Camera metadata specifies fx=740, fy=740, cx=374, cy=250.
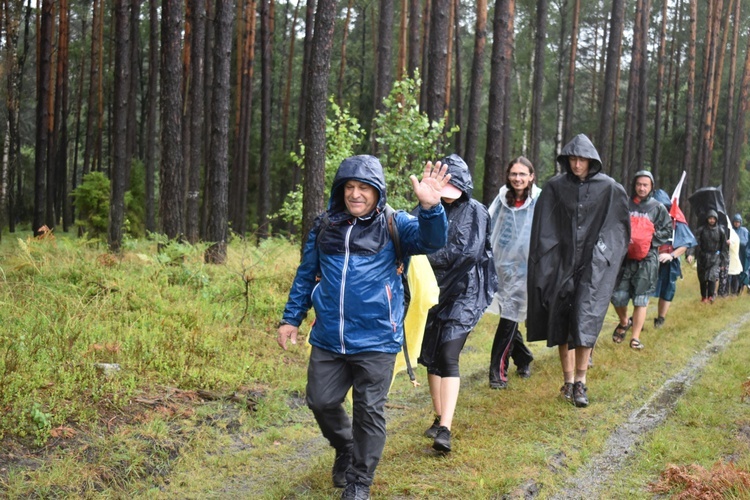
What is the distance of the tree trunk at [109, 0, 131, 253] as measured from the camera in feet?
52.0

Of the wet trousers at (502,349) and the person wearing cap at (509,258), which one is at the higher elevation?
the person wearing cap at (509,258)

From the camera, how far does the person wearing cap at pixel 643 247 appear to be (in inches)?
375

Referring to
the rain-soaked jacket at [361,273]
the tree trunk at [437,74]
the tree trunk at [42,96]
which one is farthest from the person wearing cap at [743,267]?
the tree trunk at [42,96]

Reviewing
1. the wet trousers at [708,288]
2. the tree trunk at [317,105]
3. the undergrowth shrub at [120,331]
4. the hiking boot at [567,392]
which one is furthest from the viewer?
the wet trousers at [708,288]

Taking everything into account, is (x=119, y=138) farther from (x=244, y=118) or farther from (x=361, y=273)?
(x=361, y=273)

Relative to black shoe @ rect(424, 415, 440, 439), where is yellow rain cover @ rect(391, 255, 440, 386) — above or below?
above

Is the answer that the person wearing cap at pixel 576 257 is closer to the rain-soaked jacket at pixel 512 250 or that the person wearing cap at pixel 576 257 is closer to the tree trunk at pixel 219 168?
the rain-soaked jacket at pixel 512 250

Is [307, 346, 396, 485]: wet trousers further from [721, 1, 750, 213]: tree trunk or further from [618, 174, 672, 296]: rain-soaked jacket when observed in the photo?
[721, 1, 750, 213]: tree trunk

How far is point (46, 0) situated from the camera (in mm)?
19609

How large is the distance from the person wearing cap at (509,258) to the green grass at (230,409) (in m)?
0.40

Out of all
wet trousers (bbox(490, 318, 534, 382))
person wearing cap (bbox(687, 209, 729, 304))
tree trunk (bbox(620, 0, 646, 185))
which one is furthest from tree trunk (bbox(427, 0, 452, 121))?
tree trunk (bbox(620, 0, 646, 185))

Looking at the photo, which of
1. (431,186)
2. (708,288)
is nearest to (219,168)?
(431,186)

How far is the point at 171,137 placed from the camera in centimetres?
1311

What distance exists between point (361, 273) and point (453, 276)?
167 centimetres
